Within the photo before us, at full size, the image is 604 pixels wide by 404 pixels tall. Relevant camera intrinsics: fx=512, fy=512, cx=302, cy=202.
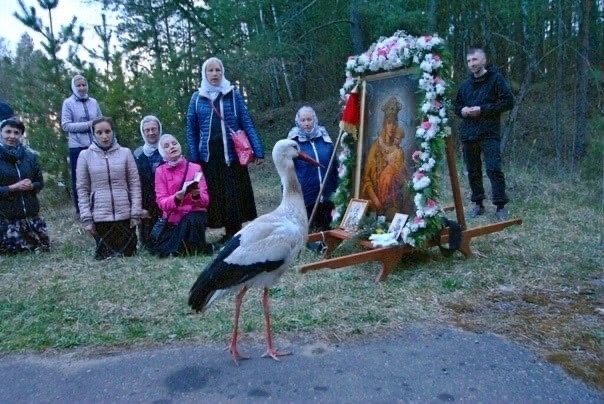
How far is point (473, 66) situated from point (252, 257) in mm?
4297

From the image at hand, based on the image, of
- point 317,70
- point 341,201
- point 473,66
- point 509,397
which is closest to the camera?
point 509,397

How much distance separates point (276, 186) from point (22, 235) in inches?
255

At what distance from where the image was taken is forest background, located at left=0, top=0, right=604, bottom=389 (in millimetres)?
3869

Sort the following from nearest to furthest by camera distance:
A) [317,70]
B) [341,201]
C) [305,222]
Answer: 1. [305,222]
2. [341,201]
3. [317,70]

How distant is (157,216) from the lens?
6.48m

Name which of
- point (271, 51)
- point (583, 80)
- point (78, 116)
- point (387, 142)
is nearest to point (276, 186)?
point (271, 51)

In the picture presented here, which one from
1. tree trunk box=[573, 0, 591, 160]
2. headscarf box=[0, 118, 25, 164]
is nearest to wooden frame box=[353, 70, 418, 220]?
headscarf box=[0, 118, 25, 164]

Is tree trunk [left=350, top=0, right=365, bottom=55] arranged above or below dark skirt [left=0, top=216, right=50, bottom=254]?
above

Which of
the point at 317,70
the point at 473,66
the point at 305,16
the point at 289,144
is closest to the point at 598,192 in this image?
the point at 473,66

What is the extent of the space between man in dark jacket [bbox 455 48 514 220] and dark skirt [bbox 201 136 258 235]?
2835 millimetres

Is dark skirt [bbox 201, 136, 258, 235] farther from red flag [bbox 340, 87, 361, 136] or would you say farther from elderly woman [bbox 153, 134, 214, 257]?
red flag [bbox 340, 87, 361, 136]

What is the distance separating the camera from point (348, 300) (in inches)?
166

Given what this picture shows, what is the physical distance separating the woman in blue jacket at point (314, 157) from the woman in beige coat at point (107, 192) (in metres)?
1.94

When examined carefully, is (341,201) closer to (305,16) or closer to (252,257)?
(252,257)
